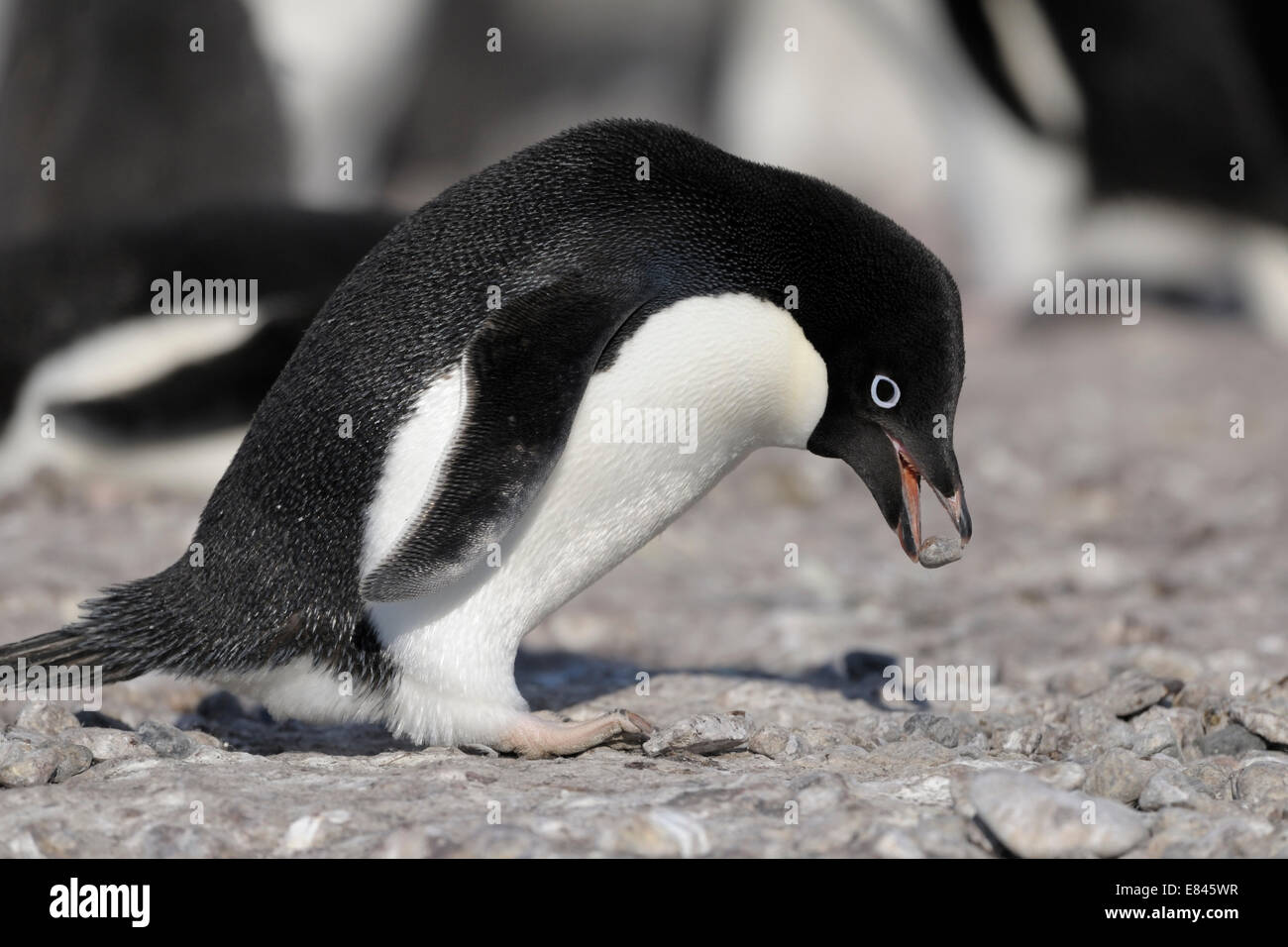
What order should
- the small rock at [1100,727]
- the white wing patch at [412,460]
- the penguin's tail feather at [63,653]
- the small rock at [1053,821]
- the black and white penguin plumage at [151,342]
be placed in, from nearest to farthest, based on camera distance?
the small rock at [1053,821] < the white wing patch at [412,460] < the small rock at [1100,727] < the penguin's tail feather at [63,653] < the black and white penguin plumage at [151,342]

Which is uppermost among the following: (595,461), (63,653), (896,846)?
(595,461)

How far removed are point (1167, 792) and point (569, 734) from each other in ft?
2.88

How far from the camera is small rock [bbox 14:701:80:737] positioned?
107 inches

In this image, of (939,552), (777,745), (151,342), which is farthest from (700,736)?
(151,342)

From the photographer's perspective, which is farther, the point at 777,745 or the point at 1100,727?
the point at 1100,727

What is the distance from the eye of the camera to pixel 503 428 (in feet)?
8.20

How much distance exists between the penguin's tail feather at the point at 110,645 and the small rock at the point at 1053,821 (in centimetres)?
133

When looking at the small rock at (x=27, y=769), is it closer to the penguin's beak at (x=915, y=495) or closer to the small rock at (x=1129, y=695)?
the penguin's beak at (x=915, y=495)

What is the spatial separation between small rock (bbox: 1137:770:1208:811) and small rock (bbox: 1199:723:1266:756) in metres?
0.37

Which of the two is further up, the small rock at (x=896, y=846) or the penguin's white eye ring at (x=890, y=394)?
the penguin's white eye ring at (x=890, y=394)

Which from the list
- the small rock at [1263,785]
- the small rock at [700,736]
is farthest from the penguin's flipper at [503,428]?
the small rock at [1263,785]

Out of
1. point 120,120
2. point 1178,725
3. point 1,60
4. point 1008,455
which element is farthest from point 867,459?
point 1,60

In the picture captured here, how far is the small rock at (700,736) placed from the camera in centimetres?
258

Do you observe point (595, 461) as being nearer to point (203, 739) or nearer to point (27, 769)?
point (203, 739)
